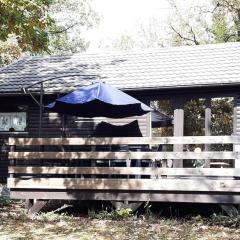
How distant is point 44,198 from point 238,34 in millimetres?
22531

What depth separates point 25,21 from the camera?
1077 cm

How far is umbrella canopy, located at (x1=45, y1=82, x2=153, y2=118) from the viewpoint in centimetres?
890

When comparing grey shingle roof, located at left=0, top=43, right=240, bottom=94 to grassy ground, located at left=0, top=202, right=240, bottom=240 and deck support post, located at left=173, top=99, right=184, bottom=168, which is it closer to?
deck support post, located at left=173, top=99, right=184, bottom=168

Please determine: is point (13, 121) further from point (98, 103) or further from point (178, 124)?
point (98, 103)

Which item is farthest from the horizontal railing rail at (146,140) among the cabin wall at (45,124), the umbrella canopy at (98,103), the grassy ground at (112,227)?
the cabin wall at (45,124)

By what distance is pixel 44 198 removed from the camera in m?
8.88

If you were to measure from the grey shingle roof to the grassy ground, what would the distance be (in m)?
5.17

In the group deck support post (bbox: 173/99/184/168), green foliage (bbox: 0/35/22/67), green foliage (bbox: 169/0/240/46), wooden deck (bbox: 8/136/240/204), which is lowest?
wooden deck (bbox: 8/136/240/204)

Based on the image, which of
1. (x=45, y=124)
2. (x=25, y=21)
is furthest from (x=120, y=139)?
(x=45, y=124)

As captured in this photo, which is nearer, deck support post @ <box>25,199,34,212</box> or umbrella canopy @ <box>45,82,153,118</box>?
umbrella canopy @ <box>45,82,153,118</box>

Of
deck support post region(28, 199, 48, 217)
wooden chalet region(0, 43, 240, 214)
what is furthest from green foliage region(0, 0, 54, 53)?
deck support post region(28, 199, 48, 217)

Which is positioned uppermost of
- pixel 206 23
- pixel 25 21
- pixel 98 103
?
pixel 206 23

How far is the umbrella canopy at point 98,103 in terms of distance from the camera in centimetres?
890

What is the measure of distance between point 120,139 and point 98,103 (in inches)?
45.6
